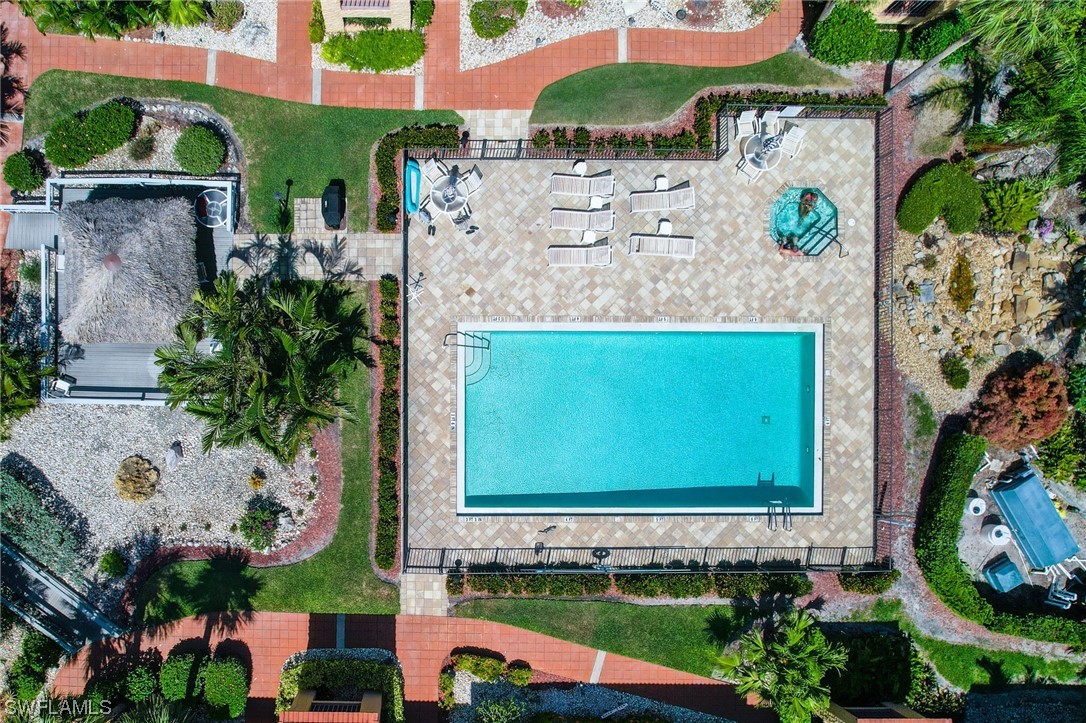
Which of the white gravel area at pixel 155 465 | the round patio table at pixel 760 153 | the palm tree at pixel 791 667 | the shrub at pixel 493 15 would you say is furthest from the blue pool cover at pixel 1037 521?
the white gravel area at pixel 155 465

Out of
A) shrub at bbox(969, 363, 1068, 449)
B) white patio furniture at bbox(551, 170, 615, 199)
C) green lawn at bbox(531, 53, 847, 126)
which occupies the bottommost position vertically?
shrub at bbox(969, 363, 1068, 449)

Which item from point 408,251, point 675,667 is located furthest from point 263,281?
point 675,667

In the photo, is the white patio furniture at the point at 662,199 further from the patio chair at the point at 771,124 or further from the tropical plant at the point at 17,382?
the tropical plant at the point at 17,382

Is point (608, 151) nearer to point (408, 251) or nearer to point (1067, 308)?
point (408, 251)

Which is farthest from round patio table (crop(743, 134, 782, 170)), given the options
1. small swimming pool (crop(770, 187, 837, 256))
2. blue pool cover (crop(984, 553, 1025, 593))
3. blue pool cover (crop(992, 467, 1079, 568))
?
blue pool cover (crop(984, 553, 1025, 593))

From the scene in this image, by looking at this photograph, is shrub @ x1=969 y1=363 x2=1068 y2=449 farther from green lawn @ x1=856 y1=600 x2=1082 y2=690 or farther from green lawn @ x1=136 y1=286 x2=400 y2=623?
green lawn @ x1=136 y1=286 x2=400 y2=623

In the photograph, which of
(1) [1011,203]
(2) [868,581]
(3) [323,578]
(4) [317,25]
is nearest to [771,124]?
(1) [1011,203]
